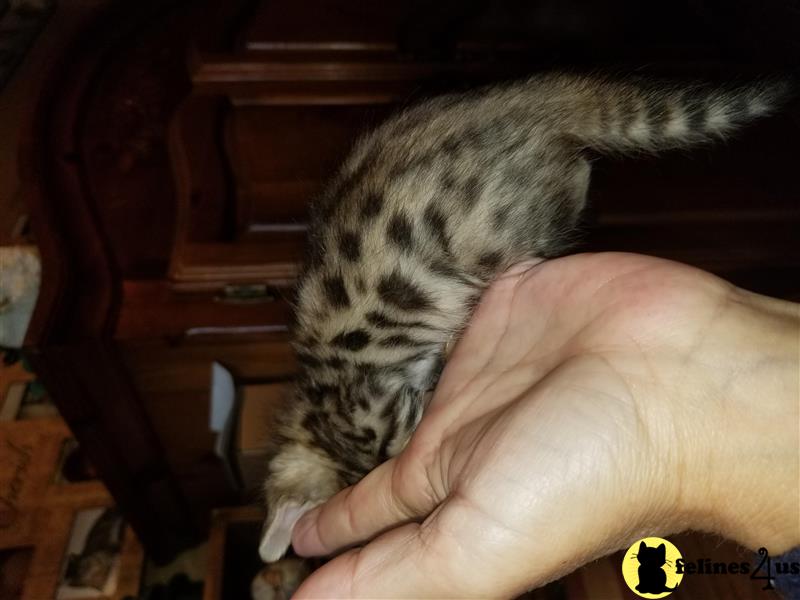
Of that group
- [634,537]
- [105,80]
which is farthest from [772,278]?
[105,80]

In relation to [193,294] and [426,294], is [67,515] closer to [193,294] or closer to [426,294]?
[193,294]

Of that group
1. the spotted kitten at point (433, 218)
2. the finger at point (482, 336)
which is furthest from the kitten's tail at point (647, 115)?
the finger at point (482, 336)

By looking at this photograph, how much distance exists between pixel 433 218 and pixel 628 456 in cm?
57

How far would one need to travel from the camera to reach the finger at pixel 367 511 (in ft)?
3.17

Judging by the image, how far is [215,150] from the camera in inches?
50.8

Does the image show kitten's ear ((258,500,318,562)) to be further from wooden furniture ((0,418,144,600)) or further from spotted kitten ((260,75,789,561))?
wooden furniture ((0,418,144,600))

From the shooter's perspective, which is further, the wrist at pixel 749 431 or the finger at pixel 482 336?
the finger at pixel 482 336

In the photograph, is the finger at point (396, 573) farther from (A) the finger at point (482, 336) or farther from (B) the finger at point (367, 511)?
(A) the finger at point (482, 336)

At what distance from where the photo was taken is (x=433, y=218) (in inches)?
45.8

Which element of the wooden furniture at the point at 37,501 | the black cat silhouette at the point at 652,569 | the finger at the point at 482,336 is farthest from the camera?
the wooden furniture at the point at 37,501

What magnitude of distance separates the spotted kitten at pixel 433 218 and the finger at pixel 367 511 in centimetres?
9

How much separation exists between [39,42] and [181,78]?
0.81 ft

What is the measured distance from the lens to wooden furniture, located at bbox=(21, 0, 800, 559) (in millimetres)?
1205

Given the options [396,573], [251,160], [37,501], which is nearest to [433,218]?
[251,160]
